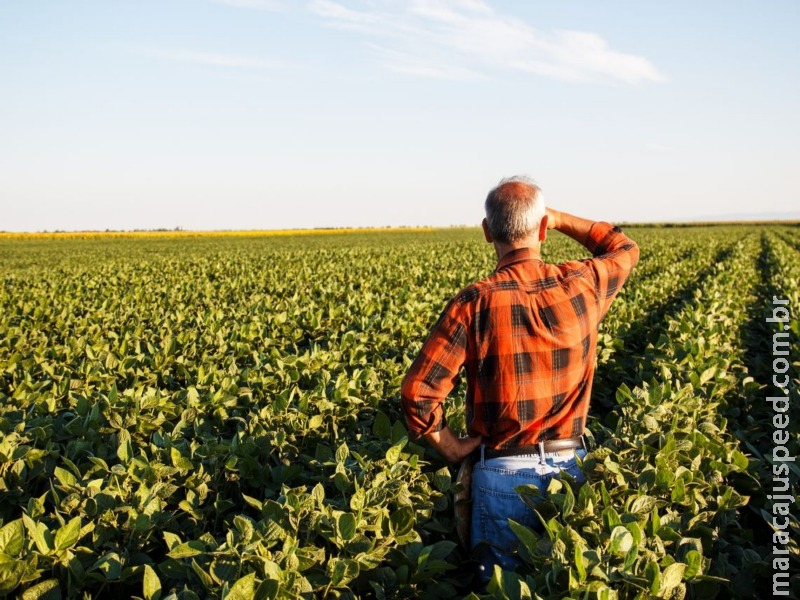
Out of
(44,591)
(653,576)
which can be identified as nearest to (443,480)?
(653,576)

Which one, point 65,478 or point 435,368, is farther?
point 65,478

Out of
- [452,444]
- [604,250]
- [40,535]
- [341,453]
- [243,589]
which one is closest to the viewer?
[243,589]

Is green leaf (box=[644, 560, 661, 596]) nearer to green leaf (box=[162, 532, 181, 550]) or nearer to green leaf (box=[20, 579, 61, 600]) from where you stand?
green leaf (box=[162, 532, 181, 550])

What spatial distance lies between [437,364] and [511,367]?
31 centimetres

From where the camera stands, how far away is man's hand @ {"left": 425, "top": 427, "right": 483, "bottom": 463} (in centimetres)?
271

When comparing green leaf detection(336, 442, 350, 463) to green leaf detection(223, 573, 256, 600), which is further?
green leaf detection(336, 442, 350, 463)

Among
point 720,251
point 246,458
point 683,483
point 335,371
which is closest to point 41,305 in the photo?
point 335,371

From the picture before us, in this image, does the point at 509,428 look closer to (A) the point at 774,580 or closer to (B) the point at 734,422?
(A) the point at 774,580

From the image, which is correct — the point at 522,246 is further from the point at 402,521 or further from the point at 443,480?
the point at 402,521

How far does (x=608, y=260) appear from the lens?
2.88 metres

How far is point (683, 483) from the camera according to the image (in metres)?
2.64

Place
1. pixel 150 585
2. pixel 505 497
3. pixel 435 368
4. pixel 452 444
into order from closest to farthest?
pixel 150 585
pixel 435 368
pixel 505 497
pixel 452 444

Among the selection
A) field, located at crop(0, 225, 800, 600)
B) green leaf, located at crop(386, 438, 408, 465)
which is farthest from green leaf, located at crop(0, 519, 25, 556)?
green leaf, located at crop(386, 438, 408, 465)

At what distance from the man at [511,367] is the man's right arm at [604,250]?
0.04m
